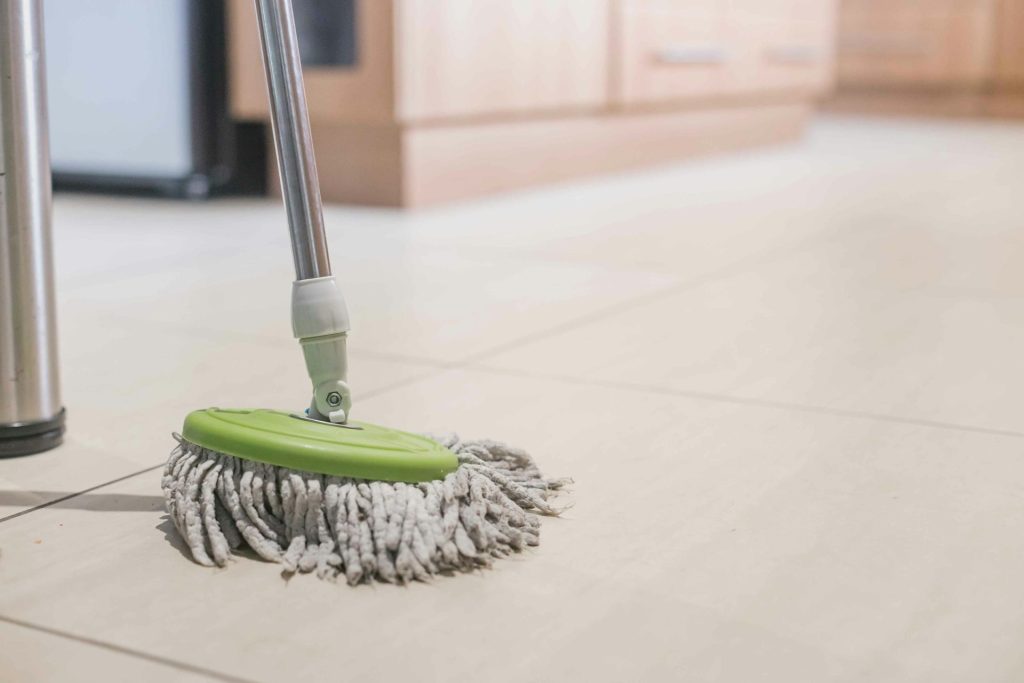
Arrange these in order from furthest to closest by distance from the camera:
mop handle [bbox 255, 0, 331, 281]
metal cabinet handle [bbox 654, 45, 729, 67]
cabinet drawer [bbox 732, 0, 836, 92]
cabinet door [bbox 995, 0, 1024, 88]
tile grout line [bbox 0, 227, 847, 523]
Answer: cabinet door [bbox 995, 0, 1024, 88] < cabinet drawer [bbox 732, 0, 836, 92] < metal cabinet handle [bbox 654, 45, 729, 67] < tile grout line [bbox 0, 227, 847, 523] < mop handle [bbox 255, 0, 331, 281]

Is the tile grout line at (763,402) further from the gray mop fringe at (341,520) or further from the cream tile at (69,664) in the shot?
the cream tile at (69,664)

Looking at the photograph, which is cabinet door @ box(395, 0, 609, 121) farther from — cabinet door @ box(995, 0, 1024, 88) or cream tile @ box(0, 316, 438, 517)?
cabinet door @ box(995, 0, 1024, 88)

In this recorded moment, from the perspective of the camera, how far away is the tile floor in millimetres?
496

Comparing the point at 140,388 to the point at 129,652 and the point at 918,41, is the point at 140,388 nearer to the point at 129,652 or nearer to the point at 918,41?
the point at 129,652

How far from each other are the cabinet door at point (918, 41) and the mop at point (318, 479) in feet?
14.4

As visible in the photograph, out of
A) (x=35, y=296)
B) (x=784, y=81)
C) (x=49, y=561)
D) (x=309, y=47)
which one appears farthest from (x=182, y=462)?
(x=784, y=81)

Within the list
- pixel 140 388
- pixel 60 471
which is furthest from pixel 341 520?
pixel 140 388

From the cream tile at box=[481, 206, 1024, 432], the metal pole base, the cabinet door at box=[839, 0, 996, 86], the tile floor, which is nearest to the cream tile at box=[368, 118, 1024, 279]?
the tile floor

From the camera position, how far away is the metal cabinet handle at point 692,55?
8.20ft

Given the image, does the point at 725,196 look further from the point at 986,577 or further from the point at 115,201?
the point at 986,577

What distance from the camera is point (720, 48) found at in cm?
273

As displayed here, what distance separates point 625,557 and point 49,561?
0.27m

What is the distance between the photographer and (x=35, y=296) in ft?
2.32

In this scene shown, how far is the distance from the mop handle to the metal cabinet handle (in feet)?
6.35
